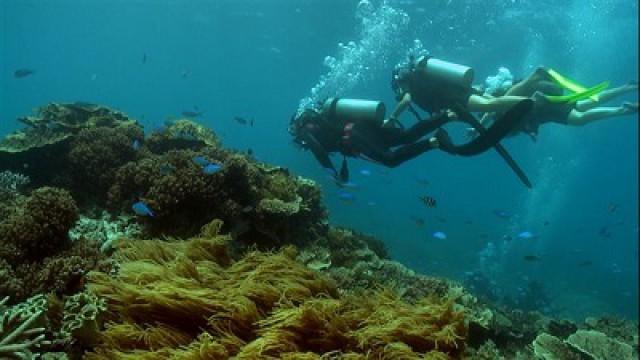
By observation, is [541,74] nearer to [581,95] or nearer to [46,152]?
[581,95]

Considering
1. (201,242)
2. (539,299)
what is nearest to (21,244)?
(201,242)

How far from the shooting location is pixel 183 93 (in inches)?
5527

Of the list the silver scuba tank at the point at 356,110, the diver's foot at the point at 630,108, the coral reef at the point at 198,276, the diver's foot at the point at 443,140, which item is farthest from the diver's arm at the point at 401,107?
the diver's foot at the point at 630,108

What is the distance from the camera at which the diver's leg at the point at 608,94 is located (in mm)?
10961

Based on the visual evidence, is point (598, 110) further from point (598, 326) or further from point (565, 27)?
point (565, 27)

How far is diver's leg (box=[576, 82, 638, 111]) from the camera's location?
36.0ft

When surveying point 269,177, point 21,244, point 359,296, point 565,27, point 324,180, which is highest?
point 565,27

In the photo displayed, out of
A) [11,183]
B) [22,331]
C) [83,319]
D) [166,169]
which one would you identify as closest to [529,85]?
[166,169]

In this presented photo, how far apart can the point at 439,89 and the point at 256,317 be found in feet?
23.3

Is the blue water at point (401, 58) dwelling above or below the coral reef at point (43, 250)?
above

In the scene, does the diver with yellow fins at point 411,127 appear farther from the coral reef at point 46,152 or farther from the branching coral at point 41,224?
the branching coral at point 41,224

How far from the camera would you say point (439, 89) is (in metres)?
10.1

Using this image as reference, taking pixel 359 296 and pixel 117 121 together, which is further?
pixel 117 121

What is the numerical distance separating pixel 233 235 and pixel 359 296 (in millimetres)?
2560
